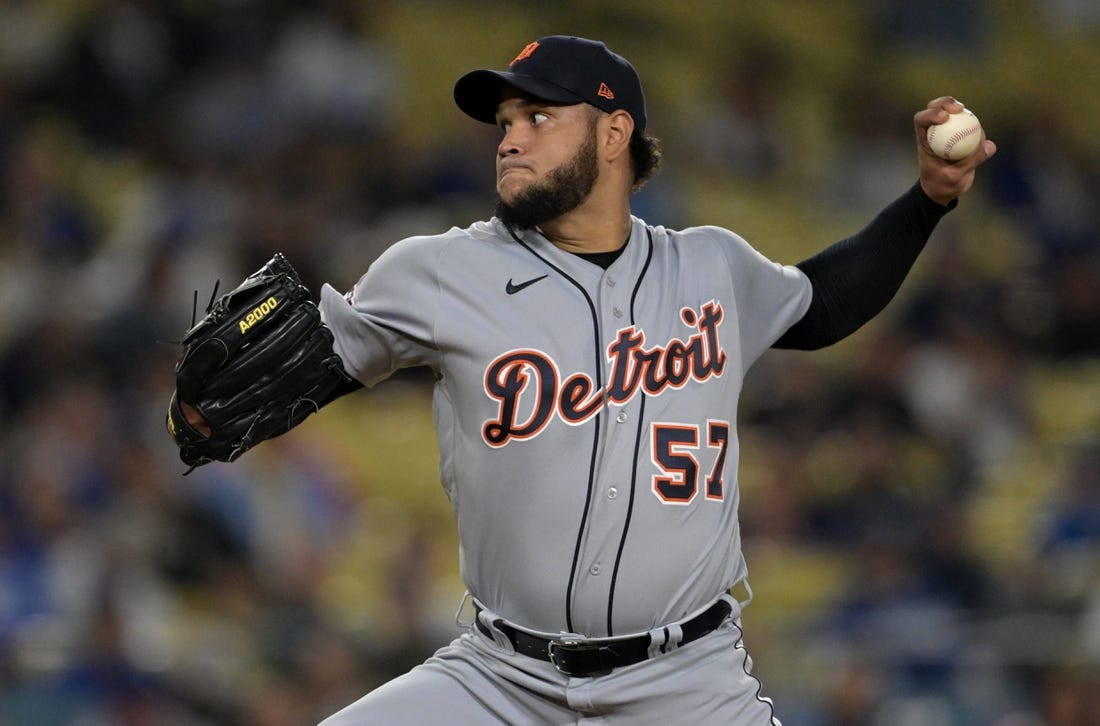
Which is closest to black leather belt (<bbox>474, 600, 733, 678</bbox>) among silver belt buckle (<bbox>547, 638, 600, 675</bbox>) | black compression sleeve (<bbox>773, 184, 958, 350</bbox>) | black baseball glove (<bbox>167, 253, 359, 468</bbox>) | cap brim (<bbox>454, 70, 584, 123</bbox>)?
silver belt buckle (<bbox>547, 638, 600, 675</bbox>)

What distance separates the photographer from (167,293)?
596 cm

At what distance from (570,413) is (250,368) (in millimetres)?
530

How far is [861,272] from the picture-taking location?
Answer: 115 inches

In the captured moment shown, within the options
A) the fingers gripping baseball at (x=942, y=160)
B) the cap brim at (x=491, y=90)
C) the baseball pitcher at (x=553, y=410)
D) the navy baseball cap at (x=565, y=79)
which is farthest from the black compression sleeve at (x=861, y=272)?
the cap brim at (x=491, y=90)

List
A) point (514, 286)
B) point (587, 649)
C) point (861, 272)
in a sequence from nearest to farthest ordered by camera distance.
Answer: point (587, 649) → point (514, 286) → point (861, 272)

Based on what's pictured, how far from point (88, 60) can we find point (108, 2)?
0.96 feet

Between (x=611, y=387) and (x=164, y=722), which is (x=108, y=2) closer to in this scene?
(x=164, y=722)

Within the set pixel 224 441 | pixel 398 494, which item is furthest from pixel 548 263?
pixel 398 494

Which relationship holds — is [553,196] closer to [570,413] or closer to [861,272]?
[570,413]

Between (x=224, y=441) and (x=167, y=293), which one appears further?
(x=167, y=293)

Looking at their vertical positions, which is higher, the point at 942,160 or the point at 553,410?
the point at 942,160

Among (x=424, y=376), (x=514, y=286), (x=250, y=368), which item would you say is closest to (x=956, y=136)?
(x=514, y=286)

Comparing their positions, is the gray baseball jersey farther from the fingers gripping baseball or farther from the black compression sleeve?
the fingers gripping baseball

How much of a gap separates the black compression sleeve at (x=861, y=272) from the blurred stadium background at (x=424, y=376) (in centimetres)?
209
